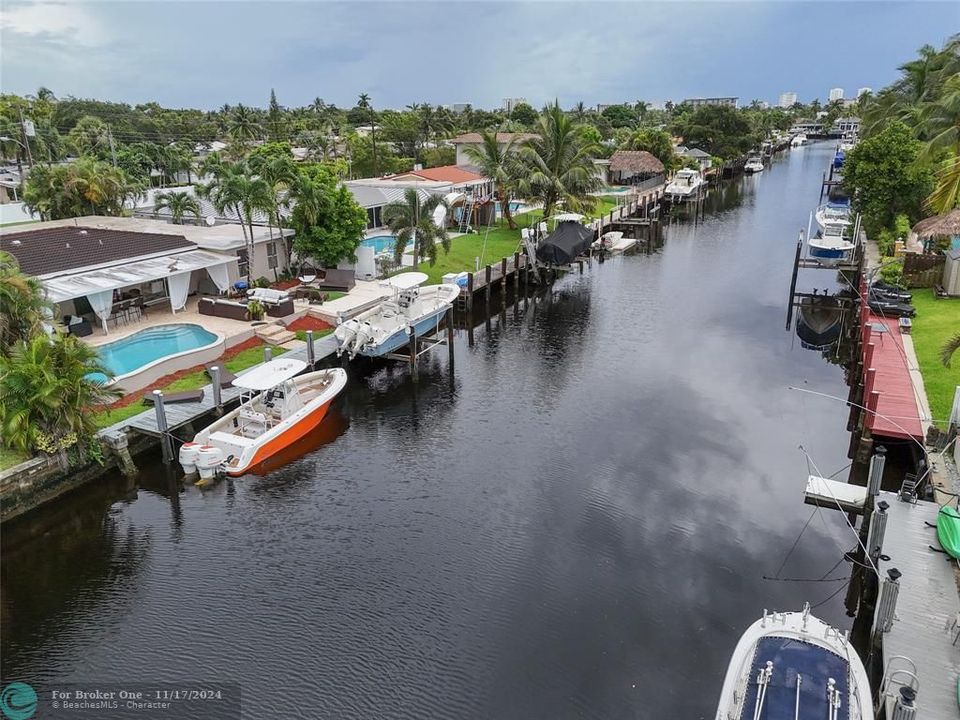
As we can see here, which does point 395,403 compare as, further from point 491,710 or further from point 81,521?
point 491,710

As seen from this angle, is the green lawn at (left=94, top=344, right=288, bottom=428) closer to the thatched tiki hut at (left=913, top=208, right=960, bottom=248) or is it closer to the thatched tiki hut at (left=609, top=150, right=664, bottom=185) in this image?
the thatched tiki hut at (left=913, top=208, right=960, bottom=248)

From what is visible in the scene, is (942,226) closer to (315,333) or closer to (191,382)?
(315,333)

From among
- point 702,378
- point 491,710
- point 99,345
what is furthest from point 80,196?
point 491,710

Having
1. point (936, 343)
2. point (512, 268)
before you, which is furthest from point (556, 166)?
point (936, 343)

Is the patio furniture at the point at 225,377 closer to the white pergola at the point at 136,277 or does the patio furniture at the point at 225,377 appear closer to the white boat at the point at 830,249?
the white pergola at the point at 136,277

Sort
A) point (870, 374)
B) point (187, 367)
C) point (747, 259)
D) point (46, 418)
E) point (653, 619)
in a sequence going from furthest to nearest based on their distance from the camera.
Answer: point (747, 259), point (187, 367), point (870, 374), point (46, 418), point (653, 619)
